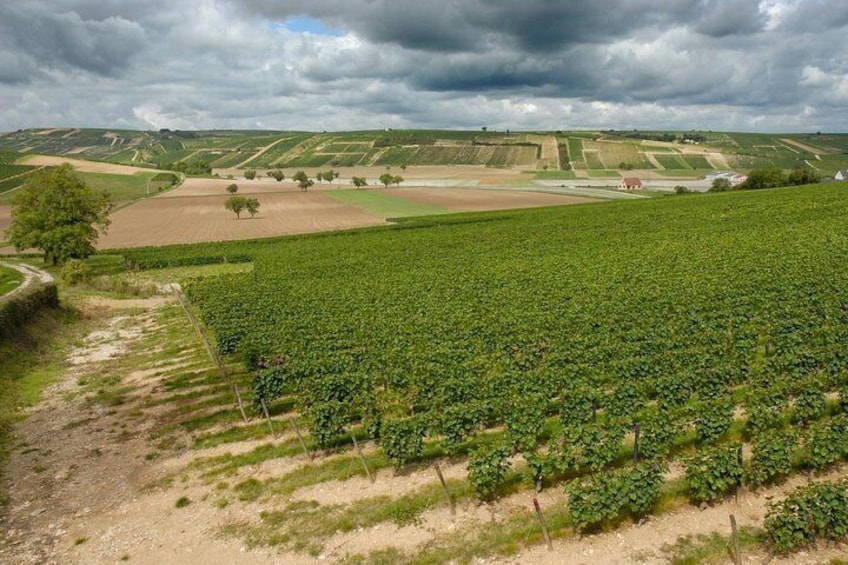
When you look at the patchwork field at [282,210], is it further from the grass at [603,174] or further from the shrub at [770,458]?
the shrub at [770,458]

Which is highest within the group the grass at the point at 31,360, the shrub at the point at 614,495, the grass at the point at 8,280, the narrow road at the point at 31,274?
the shrub at the point at 614,495

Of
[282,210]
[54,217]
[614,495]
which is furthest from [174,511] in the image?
[282,210]

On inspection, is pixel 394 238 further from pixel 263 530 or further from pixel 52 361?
pixel 263 530

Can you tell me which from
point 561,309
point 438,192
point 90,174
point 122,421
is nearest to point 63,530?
point 122,421

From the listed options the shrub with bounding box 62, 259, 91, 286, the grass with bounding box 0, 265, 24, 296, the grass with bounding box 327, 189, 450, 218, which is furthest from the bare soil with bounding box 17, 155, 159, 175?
the shrub with bounding box 62, 259, 91, 286

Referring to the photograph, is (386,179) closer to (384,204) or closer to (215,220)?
(384,204)

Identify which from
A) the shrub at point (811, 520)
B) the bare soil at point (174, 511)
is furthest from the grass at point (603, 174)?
the shrub at point (811, 520)

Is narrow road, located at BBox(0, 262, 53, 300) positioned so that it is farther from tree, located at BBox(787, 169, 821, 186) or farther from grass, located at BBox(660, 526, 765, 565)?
tree, located at BBox(787, 169, 821, 186)
